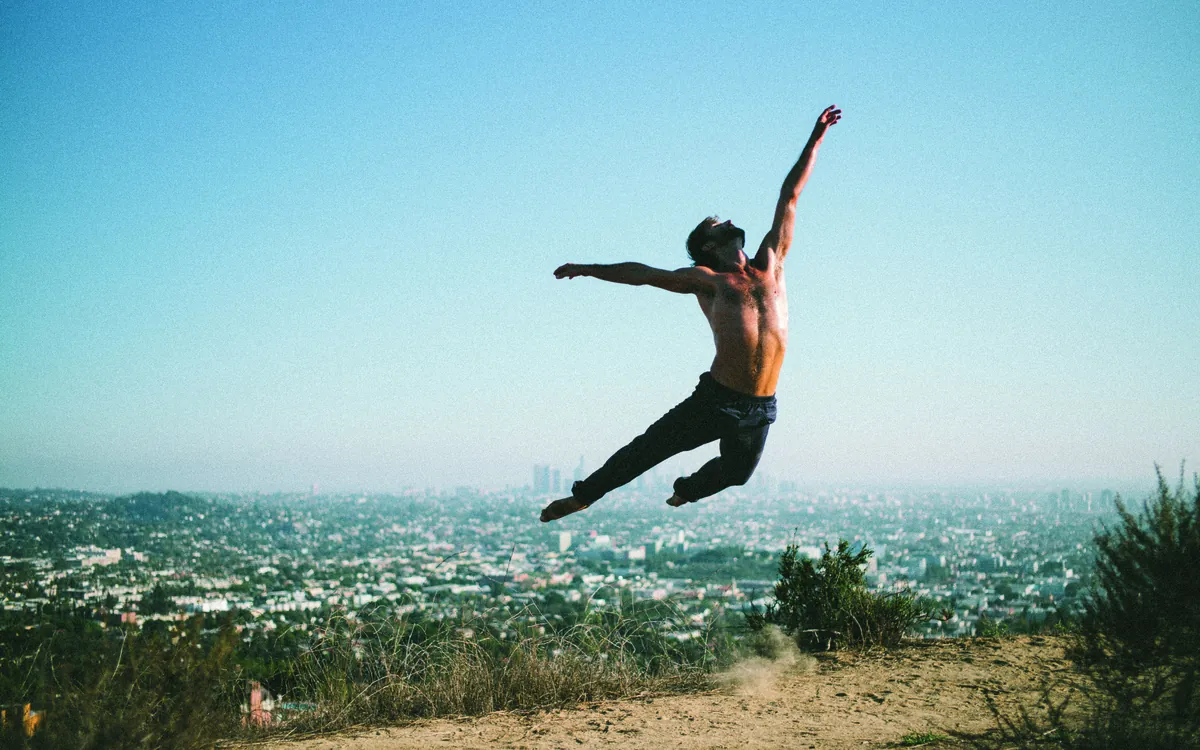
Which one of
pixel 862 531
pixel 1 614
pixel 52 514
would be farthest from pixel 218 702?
pixel 862 531

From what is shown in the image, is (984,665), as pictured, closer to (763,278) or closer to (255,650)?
(763,278)

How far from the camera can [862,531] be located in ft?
117

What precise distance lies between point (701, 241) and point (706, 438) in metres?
1.43

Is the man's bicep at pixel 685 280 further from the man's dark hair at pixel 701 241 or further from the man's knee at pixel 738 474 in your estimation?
the man's knee at pixel 738 474

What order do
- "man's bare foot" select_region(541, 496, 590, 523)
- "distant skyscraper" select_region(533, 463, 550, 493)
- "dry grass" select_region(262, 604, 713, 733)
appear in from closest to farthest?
1. "man's bare foot" select_region(541, 496, 590, 523)
2. "dry grass" select_region(262, 604, 713, 733)
3. "distant skyscraper" select_region(533, 463, 550, 493)

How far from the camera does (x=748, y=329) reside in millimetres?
5164

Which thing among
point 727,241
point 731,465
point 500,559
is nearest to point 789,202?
point 727,241

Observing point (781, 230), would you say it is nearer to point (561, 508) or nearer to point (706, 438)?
point (706, 438)

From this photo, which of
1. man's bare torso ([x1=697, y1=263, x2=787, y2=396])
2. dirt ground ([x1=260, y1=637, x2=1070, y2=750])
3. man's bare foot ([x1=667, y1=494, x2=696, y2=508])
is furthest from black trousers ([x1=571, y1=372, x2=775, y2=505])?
dirt ground ([x1=260, y1=637, x2=1070, y2=750])

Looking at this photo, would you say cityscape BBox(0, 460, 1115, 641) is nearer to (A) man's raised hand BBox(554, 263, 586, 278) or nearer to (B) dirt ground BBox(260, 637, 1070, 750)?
(B) dirt ground BBox(260, 637, 1070, 750)

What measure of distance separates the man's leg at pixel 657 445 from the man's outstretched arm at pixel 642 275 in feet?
2.43

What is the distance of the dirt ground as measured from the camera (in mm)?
5902

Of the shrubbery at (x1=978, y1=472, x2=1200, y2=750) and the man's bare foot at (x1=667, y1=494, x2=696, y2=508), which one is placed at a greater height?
the man's bare foot at (x1=667, y1=494, x2=696, y2=508)

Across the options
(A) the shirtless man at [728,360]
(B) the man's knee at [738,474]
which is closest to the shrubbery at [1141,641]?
(B) the man's knee at [738,474]
